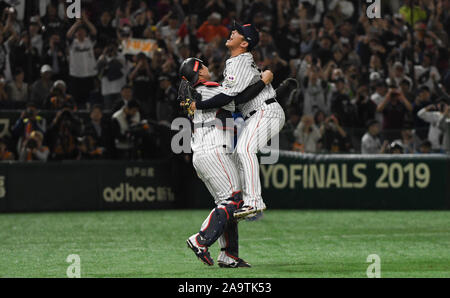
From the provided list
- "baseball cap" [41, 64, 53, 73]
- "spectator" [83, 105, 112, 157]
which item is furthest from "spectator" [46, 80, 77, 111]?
"spectator" [83, 105, 112, 157]

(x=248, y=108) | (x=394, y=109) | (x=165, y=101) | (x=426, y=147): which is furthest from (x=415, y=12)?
(x=248, y=108)

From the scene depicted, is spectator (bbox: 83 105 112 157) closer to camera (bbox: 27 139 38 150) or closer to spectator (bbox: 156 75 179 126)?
camera (bbox: 27 139 38 150)

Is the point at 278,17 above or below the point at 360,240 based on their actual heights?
above

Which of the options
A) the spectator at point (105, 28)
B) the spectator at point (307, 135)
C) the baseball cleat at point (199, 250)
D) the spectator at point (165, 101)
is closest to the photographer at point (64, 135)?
the spectator at point (165, 101)

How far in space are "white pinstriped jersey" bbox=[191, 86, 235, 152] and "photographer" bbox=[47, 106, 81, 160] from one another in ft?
28.5

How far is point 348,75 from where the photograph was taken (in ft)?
67.1

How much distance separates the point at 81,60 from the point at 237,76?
33.4 feet

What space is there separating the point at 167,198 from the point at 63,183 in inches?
78.6

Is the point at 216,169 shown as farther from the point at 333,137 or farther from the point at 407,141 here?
the point at 407,141

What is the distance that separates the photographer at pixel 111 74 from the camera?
18562 mm
